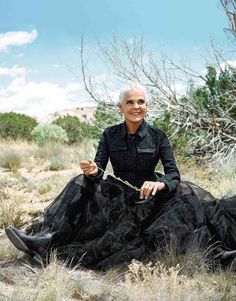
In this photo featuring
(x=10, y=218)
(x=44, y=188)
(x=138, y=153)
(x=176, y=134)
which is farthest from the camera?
(x=176, y=134)

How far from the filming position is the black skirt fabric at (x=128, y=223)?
12.1 feet

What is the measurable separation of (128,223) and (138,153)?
538mm

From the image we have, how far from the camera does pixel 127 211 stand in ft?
12.7

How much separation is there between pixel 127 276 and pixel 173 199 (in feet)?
2.85

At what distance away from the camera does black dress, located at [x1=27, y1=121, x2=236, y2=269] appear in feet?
12.2

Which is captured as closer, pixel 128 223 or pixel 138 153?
pixel 128 223

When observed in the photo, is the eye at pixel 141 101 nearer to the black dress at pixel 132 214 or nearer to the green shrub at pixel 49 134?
the black dress at pixel 132 214

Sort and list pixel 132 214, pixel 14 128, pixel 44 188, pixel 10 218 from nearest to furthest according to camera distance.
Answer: pixel 132 214, pixel 10 218, pixel 44 188, pixel 14 128

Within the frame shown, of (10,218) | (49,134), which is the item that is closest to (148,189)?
(10,218)

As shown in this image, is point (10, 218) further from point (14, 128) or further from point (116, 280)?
point (14, 128)

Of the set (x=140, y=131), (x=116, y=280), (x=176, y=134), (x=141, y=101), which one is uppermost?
(x=141, y=101)

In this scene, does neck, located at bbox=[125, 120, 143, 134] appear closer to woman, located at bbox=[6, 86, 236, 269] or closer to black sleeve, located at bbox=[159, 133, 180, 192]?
woman, located at bbox=[6, 86, 236, 269]

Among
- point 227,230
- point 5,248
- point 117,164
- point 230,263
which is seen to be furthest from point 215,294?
point 5,248

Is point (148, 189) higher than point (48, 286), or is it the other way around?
point (148, 189)
